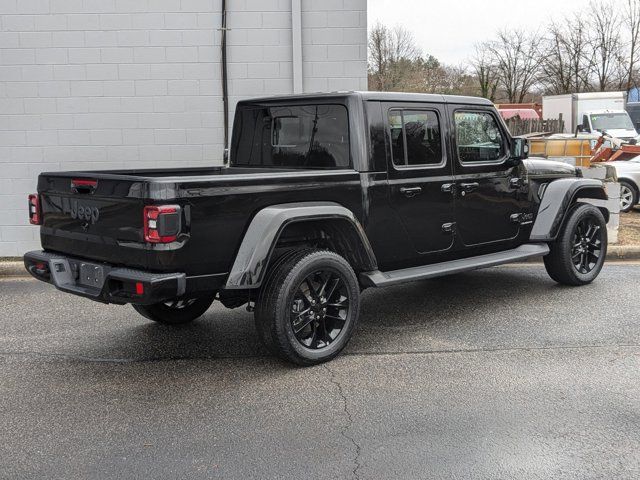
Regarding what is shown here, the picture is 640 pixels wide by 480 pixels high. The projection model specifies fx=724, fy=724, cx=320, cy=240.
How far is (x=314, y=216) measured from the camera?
4754mm

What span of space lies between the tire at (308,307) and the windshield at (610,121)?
2312 cm

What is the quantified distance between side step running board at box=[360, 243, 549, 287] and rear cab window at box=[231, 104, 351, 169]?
0.86 m

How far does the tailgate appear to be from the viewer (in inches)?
170

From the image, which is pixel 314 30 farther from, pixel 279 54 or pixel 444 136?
pixel 444 136

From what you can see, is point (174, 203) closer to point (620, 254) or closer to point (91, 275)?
point (91, 275)

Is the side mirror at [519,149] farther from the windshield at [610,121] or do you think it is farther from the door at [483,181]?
the windshield at [610,121]

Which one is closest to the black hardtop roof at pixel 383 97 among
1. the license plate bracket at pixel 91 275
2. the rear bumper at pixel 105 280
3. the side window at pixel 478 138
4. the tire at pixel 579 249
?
the side window at pixel 478 138

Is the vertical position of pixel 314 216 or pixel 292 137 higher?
pixel 292 137

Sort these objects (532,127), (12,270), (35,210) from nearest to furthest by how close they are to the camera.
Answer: (35,210) < (12,270) < (532,127)

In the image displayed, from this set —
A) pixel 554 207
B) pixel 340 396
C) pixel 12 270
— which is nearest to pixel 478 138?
pixel 554 207

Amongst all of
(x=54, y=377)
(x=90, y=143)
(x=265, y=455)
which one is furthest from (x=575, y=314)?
(x=90, y=143)

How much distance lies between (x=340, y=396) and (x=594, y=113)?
24509 millimetres

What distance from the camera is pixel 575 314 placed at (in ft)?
20.3

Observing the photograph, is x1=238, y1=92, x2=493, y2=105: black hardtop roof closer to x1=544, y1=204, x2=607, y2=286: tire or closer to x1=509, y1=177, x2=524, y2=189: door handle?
x1=509, y1=177, x2=524, y2=189: door handle
